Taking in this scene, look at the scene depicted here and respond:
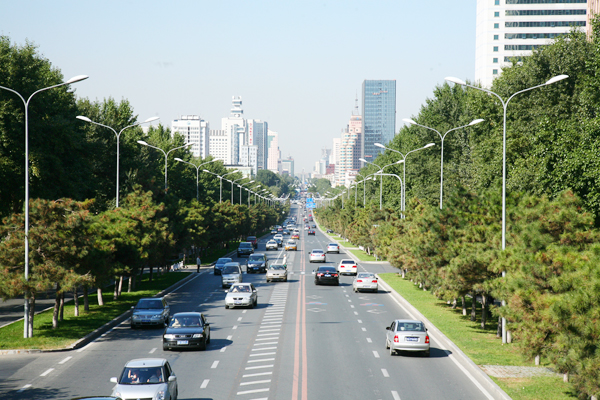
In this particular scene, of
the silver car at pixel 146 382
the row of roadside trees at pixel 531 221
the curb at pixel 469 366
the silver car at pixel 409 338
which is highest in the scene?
the row of roadside trees at pixel 531 221

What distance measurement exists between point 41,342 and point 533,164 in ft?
117

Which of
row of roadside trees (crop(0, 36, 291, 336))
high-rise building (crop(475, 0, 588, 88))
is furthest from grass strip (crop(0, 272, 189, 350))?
high-rise building (crop(475, 0, 588, 88))

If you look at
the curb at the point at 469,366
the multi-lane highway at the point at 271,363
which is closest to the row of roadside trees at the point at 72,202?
the multi-lane highway at the point at 271,363

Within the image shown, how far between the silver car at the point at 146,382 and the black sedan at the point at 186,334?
8.06 metres

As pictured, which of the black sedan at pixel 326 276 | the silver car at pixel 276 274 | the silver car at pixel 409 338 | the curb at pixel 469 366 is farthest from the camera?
the silver car at pixel 276 274

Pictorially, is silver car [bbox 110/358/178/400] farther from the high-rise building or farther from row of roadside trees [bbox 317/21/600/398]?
the high-rise building

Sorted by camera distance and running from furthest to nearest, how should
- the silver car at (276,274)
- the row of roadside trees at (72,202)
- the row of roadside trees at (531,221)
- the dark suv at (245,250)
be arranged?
the dark suv at (245,250) < the silver car at (276,274) < the row of roadside trees at (72,202) < the row of roadside trees at (531,221)

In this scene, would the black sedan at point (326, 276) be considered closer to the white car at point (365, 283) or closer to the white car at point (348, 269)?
the white car at point (365, 283)

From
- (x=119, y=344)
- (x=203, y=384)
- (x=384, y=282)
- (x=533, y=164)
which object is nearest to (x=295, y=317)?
(x=119, y=344)

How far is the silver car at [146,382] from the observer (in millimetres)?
15000

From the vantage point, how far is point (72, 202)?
29.0m

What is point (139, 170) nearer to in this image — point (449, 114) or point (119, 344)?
point (119, 344)

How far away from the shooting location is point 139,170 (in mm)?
59312

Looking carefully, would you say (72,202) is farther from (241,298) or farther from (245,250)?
(245,250)
